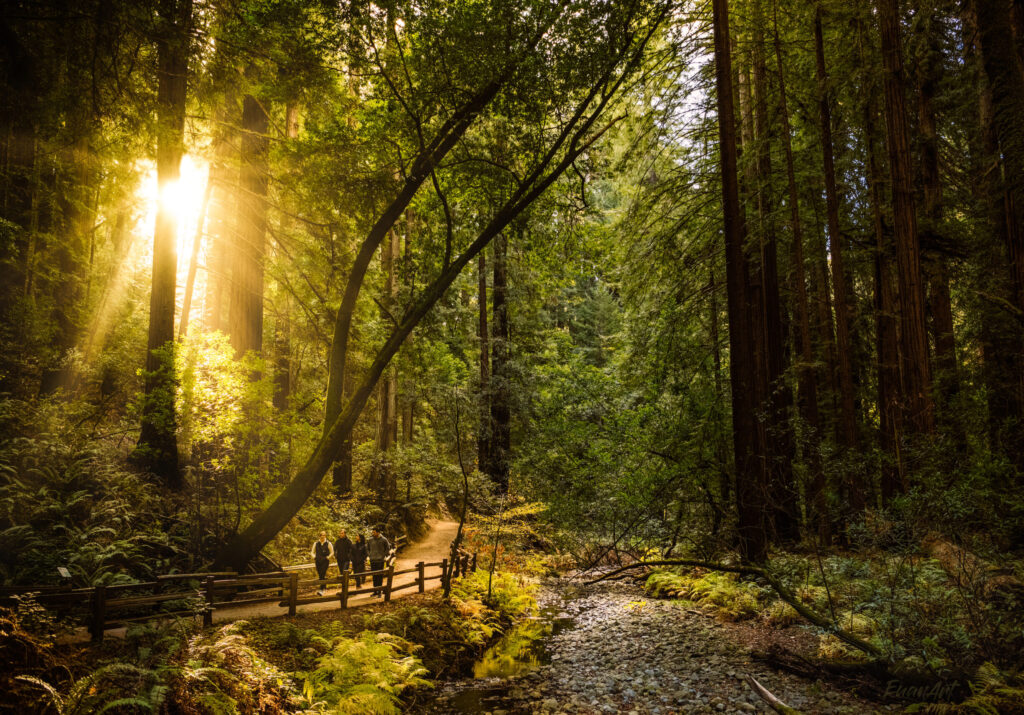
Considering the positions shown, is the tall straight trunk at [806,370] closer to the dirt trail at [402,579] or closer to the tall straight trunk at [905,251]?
the tall straight trunk at [905,251]

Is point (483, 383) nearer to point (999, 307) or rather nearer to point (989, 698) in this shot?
point (999, 307)

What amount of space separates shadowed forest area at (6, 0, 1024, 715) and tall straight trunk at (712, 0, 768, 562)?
0.08 metres

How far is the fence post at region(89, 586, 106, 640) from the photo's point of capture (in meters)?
6.79

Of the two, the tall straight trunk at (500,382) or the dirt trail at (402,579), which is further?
the tall straight trunk at (500,382)

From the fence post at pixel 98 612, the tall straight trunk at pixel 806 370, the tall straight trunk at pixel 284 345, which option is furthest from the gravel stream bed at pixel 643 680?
the tall straight trunk at pixel 284 345

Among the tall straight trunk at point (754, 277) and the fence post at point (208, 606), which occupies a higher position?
the tall straight trunk at point (754, 277)

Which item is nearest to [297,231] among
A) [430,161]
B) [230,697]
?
[430,161]

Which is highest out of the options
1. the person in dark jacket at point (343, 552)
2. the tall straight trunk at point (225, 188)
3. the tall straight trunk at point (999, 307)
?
the tall straight trunk at point (225, 188)

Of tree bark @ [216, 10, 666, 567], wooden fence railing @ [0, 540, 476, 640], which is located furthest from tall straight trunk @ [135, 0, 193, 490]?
wooden fence railing @ [0, 540, 476, 640]

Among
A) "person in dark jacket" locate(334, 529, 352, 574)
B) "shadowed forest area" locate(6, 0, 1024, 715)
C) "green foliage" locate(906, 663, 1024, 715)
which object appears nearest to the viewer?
"green foliage" locate(906, 663, 1024, 715)

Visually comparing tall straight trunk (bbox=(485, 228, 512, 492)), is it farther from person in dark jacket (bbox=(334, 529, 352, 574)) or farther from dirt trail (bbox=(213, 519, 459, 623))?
person in dark jacket (bbox=(334, 529, 352, 574))

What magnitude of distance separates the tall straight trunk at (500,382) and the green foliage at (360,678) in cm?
1148

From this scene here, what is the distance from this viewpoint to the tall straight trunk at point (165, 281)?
974cm

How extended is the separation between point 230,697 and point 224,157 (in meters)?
12.1
